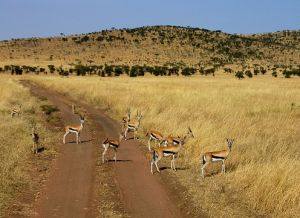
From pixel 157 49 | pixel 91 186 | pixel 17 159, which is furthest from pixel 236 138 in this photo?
pixel 157 49

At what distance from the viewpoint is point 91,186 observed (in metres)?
13.9

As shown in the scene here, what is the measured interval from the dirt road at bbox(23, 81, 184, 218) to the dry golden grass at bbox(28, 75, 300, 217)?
105 centimetres

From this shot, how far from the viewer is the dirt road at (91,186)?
11.7m

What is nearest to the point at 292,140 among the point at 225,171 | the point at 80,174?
the point at 225,171

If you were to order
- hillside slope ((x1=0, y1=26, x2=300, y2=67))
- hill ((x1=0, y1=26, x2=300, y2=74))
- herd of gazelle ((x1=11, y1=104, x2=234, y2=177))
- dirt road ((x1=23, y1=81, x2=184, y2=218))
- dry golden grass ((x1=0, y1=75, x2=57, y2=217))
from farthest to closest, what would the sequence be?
hillside slope ((x1=0, y1=26, x2=300, y2=67))
hill ((x1=0, y1=26, x2=300, y2=74))
herd of gazelle ((x1=11, y1=104, x2=234, y2=177))
dry golden grass ((x1=0, y1=75, x2=57, y2=217))
dirt road ((x1=23, y1=81, x2=184, y2=218))

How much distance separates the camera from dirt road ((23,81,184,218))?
11.7 m

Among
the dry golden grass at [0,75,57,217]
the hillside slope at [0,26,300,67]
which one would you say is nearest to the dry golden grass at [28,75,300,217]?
the dry golden grass at [0,75,57,217]

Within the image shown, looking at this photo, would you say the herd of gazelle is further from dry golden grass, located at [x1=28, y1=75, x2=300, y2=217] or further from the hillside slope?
the hillside slope

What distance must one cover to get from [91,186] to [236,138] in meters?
8.78

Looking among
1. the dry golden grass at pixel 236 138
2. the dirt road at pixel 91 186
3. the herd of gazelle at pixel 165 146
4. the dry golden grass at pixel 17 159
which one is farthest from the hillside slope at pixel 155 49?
the dirt road at pixel 91 186

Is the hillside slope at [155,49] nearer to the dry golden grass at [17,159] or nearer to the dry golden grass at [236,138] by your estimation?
the dry golden grass at [236,138]

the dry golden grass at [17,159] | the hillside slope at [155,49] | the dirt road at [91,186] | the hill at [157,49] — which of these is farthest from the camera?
the hillside slope at [155,49]

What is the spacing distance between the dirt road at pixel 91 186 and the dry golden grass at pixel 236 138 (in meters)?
1.05

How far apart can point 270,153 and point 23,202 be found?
9.52m
